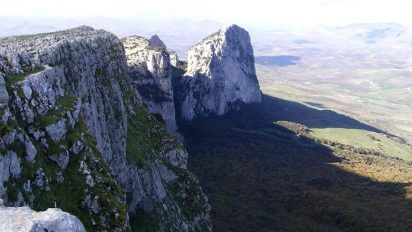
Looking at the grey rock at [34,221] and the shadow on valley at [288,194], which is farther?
the shadow on valley at [288,194]

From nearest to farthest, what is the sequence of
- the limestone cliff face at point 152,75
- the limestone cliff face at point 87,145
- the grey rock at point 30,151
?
the grey rock at point 30,151
the limestone cliff face at point 87,145
the limestone cliff face at point 152,75


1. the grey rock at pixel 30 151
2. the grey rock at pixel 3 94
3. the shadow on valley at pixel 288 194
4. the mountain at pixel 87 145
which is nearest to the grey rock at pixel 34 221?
the mountain at pixel 87 145

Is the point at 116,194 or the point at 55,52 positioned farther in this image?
the point at 55,52

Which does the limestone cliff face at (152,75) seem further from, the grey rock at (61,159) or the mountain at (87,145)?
the grey rock at (61,159)

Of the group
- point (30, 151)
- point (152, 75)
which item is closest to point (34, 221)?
point (30, 151)

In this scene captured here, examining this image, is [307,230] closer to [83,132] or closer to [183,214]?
[183,214]

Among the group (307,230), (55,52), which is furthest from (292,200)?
(55,52)

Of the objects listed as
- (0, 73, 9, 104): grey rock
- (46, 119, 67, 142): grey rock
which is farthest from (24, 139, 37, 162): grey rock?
(46, 119, 67, 142): grey rock

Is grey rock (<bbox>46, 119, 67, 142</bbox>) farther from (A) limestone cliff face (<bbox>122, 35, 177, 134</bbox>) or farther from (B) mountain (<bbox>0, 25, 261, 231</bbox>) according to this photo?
(A) limestone cliff face (<bbox>122, 35, 177, 134</bbox>)
